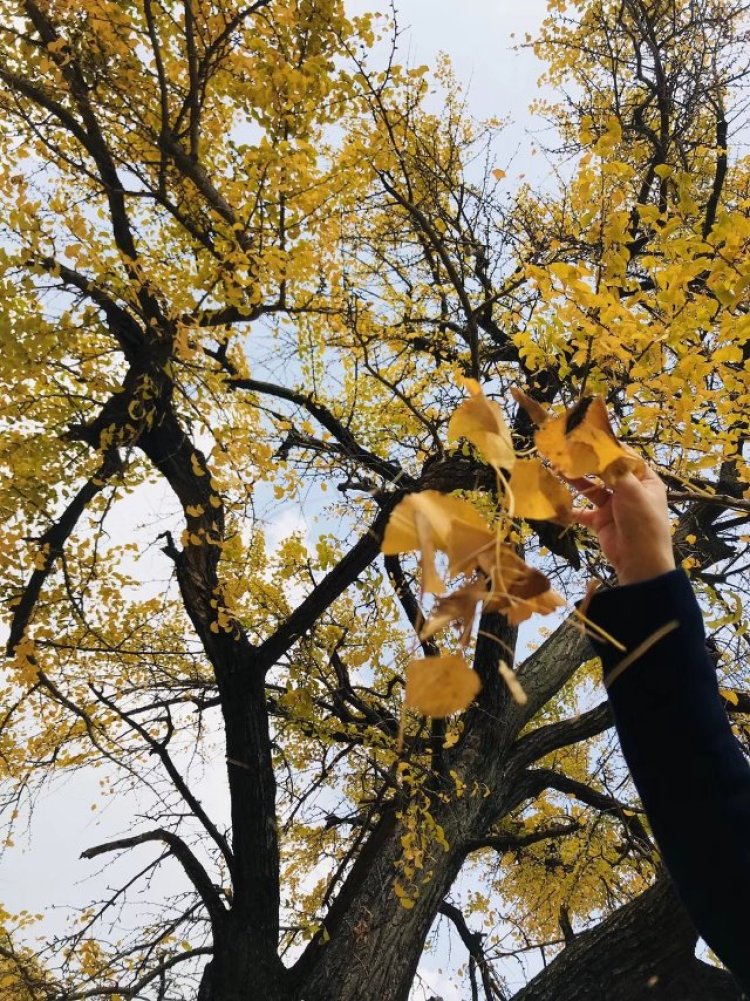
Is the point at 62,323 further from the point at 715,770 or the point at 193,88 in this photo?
the point at 715,770

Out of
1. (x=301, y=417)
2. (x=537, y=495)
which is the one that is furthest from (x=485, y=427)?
(x=301, y=417)

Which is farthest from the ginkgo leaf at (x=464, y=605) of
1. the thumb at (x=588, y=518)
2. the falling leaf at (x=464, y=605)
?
the thumb at (x=588, y=518)

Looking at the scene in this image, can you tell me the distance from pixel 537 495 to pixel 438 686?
180 millimetres

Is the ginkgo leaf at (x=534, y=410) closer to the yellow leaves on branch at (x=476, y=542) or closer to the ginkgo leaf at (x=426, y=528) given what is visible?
the yellow leaves on branch at (x=476, y=542)

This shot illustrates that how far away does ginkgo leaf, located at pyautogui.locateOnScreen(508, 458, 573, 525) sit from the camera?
1.75 ft

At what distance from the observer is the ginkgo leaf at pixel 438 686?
47cm

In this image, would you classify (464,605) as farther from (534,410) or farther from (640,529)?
(640,529)

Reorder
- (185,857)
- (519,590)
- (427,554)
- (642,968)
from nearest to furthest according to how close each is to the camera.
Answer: (427,554)
(519,590)
(642,968)
(185,857)

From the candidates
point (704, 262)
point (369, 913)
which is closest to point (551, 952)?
point (369, 913)

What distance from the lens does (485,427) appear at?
559 mm

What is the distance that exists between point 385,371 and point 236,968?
391 cm

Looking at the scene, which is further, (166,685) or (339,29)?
(166,685)

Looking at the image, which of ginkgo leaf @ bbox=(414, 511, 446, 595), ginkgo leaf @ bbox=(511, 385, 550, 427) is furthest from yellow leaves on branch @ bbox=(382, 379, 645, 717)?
ginkgo leaf @ bbox=(511, 385, 550, 427)

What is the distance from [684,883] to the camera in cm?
78
